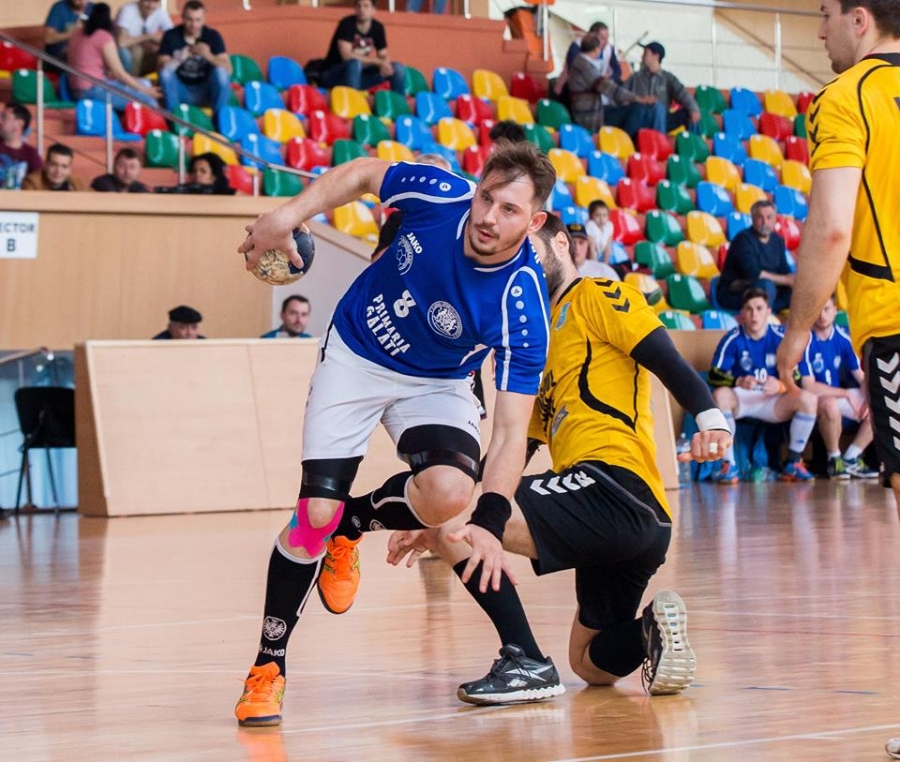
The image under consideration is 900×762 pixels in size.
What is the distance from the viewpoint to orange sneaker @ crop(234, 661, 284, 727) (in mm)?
3779

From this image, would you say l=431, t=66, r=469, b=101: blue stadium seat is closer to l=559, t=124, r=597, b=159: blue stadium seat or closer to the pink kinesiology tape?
l=559, t=124, r=597, b=159: blue stadium seat

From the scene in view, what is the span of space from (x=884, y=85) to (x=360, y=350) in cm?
151

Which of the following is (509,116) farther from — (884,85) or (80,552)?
(884,85)

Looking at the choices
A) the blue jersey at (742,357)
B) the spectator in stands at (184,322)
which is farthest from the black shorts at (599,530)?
the blue jersey at (742,357)

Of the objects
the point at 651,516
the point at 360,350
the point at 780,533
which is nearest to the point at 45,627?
the point at 360,350

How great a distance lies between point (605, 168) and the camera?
18.1 meters

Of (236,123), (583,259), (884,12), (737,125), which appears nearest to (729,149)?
(737,125)

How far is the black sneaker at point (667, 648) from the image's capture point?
402 cm

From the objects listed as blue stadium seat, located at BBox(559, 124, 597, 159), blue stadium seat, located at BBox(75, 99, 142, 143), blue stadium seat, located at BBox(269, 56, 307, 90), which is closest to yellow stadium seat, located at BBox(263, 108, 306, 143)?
blue stadium seat, located at BBox(269, 56, 307, 90)

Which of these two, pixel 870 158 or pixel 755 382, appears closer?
pixel 870 158

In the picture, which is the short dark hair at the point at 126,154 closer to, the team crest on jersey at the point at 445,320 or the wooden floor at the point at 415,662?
the wooden floor at the point at 415,662

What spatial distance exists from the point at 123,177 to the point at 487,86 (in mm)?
6697

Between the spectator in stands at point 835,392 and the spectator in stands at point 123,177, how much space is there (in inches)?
245

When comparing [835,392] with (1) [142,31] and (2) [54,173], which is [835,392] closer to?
(2) [54,173]
